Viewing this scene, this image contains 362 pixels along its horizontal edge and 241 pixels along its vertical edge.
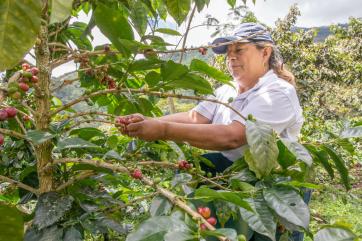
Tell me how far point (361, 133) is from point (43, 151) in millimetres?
741

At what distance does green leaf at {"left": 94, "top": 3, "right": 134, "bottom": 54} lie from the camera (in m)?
0.76

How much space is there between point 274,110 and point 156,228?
0.86 metres

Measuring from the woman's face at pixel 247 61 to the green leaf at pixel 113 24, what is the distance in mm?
808

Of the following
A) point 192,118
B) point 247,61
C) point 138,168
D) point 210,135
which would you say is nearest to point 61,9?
point 138,168

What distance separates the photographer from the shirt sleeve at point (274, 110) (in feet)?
4.23

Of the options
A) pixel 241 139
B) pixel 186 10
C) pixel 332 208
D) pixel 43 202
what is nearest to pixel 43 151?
pixel 43 202

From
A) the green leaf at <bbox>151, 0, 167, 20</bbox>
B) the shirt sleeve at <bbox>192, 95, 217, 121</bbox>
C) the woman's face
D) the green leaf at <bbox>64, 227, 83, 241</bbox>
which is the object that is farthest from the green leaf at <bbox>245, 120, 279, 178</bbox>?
the shirt sleeve at <bbox>192, 95, 217, 121</bbox>

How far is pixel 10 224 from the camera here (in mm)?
568

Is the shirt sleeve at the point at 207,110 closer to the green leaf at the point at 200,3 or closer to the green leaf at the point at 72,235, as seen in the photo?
the green leaf at the point at 200,3

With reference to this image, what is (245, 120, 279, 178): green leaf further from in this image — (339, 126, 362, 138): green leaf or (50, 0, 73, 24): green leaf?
(50, 0, 73, 24): green leaf

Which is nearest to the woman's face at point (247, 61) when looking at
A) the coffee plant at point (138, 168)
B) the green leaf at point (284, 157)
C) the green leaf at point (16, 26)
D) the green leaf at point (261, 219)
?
the coffee plant at point (138, 168)

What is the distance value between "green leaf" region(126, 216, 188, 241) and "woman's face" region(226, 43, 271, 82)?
111 cm

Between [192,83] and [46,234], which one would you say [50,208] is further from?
[192,83]

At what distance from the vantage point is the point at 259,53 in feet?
5.16
